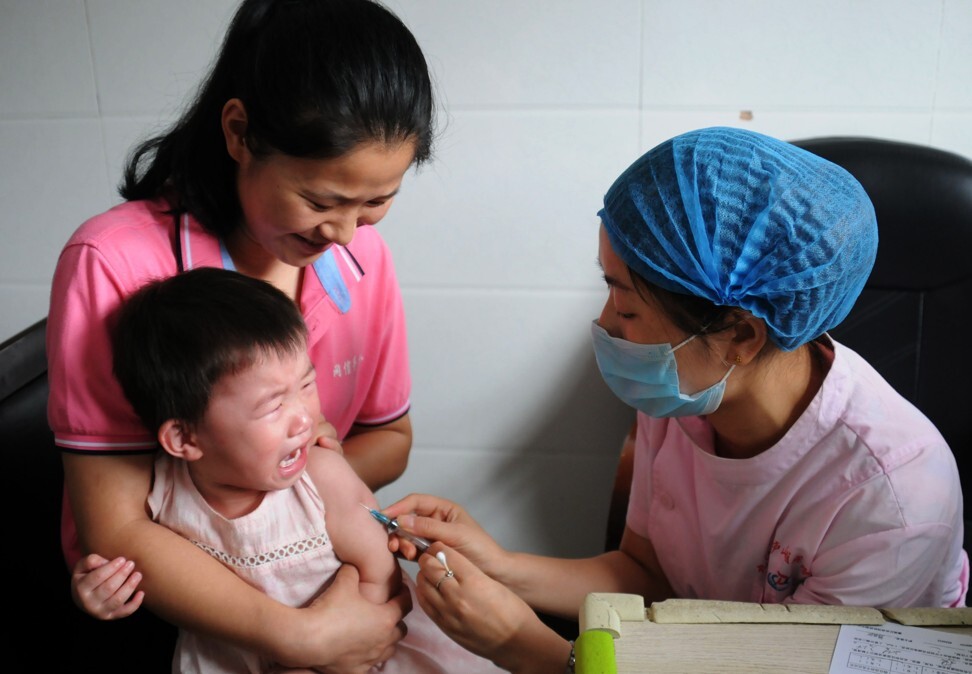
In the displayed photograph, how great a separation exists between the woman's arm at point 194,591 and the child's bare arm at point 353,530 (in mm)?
65

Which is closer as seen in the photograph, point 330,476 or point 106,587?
point 106,587

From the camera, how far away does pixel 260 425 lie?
1161 millimetres

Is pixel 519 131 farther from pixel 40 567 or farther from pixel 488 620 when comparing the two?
pixel 40 567

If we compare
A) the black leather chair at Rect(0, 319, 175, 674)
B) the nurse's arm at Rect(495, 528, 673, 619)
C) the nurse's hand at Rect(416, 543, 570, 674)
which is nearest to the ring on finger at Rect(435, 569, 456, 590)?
the nurse's hand at Rect(416, 543, 570, 674)

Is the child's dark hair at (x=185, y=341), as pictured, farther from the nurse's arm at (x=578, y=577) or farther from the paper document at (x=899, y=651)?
the paper document at (x=899, y=651)

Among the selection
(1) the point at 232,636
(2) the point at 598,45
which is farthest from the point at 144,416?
(2) the point at 598,45

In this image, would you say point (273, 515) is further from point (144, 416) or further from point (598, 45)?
point (598, 45)

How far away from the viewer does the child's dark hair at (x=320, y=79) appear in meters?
1.07

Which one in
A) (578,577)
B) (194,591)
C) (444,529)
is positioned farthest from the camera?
(578,577)

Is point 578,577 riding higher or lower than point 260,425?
lower

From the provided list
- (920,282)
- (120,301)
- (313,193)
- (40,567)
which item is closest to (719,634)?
(313,193)

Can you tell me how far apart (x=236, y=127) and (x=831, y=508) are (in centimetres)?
105

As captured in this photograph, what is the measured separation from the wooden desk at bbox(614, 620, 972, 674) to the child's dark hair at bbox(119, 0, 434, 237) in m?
0.74

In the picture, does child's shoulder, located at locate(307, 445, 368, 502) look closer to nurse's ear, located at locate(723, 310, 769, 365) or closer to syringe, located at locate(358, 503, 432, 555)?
syringe, located at locate(358, 503, 432, 555)
